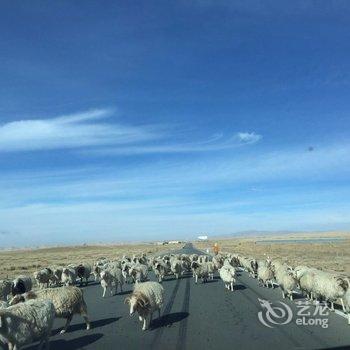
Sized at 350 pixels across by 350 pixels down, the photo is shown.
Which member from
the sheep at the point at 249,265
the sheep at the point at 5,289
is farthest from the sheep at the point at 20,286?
the sheep at the point at 249,265

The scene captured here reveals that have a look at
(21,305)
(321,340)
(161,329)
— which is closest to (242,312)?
(161,329)

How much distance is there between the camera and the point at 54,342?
537 inches

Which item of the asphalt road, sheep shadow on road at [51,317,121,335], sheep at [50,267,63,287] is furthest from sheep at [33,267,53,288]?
sheep shadow on road at [51,317,121,335]

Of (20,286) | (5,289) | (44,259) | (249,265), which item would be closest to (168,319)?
(20,286)

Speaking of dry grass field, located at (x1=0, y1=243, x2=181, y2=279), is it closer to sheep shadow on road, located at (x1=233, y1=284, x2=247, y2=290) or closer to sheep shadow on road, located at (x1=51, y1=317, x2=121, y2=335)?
sheep shadow on road, located at (x1=233, y1=284, x2=247, y2=290)

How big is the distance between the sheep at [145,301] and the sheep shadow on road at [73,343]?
146 cm

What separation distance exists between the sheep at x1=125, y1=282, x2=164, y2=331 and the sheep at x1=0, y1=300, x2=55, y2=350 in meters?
2.82

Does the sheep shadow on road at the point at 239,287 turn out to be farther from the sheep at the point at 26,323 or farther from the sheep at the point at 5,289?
the sheep at the point at 26,323

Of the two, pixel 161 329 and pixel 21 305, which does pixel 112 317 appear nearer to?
pixel 161 329

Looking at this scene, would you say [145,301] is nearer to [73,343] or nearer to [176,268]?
[73,343]

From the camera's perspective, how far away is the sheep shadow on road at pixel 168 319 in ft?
50.7

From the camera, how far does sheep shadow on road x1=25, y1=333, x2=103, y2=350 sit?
13.0 m

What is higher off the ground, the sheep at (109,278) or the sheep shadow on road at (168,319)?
the sheep at (109,278)

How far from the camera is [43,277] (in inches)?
1088
